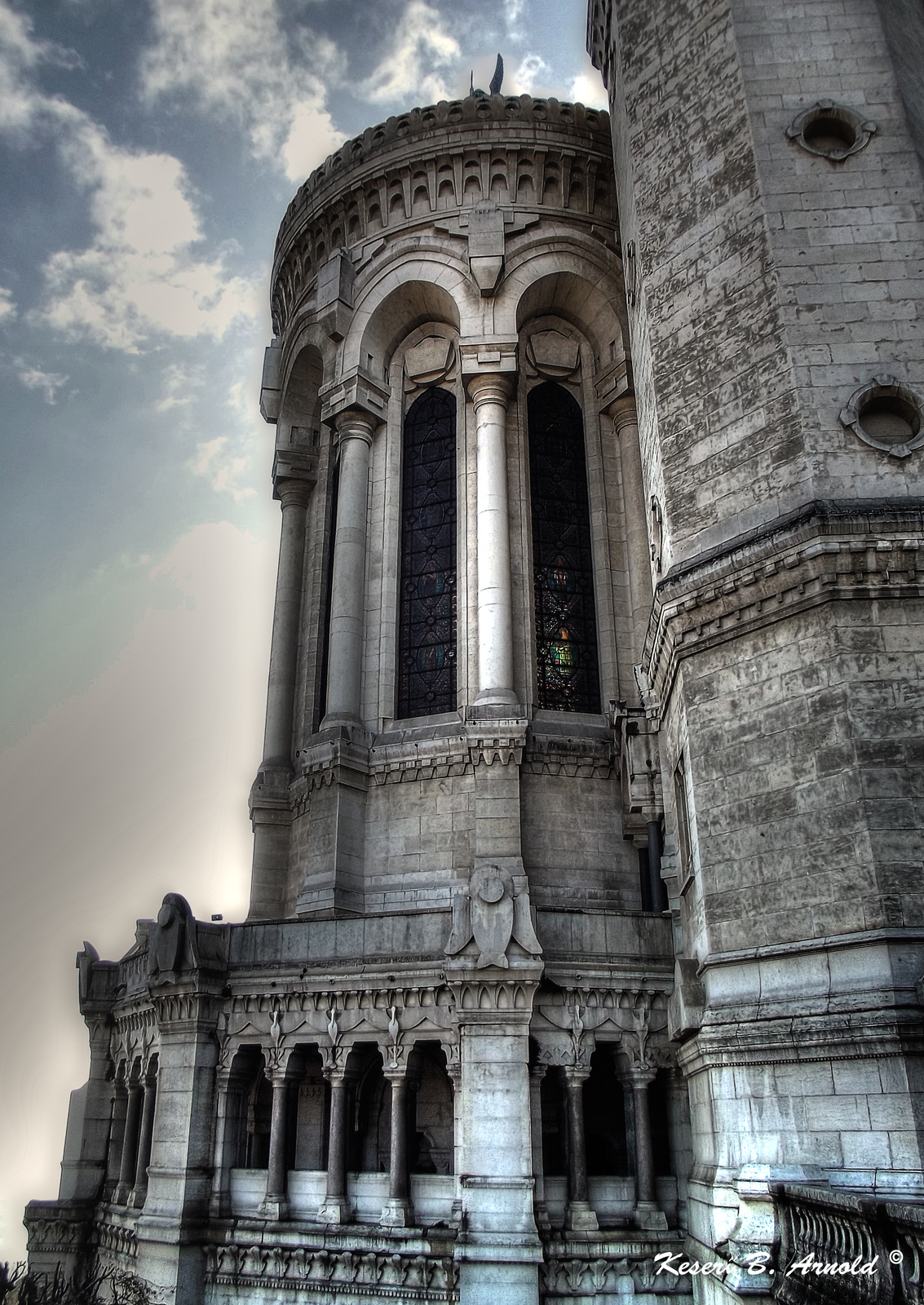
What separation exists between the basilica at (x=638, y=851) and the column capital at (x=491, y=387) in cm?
15

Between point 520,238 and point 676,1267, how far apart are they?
21.7m

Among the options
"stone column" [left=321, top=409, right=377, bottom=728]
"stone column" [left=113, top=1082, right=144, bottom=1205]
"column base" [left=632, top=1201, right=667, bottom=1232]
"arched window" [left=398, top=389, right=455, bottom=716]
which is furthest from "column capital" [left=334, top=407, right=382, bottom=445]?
"column base" [left=632, top=1201, right=667, bottom=1232]

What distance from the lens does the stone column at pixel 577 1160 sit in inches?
547

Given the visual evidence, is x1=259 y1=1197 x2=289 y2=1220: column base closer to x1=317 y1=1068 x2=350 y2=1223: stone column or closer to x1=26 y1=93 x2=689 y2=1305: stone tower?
x1=26 y1=93 x2=689 y2=1305: stone tower

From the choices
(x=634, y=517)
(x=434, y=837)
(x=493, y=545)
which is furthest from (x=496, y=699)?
(x=634, y=517)

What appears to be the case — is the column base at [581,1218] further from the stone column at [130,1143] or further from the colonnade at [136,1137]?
the stone column at [130,1143]

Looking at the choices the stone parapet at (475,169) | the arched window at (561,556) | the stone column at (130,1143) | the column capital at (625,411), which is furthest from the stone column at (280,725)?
the column capital at (625,411)

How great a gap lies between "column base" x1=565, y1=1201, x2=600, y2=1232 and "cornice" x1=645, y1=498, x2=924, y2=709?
7439 millimetres

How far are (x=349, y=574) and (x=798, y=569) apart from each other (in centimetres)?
1316

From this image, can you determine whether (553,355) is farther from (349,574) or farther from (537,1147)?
(537,1147)

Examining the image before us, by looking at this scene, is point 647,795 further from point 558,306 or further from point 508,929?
point 558,306

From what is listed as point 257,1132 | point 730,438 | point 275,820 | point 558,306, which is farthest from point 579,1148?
point 558,306

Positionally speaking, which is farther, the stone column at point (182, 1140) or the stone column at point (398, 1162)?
the stone column at point (182, 1140)

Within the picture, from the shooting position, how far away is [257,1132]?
1727cm
